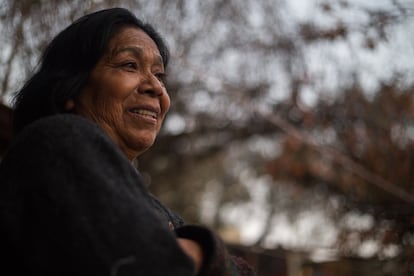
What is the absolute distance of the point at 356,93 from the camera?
6168mm

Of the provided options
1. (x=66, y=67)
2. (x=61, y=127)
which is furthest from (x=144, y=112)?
(x=61, y=127)

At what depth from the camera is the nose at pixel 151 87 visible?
63.0 inches

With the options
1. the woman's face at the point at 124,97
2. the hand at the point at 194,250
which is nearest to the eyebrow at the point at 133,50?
the woman's face at the point at 124,97

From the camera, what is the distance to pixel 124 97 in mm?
1555

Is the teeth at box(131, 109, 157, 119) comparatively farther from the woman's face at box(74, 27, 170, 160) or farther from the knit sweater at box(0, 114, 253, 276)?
the knit sweater at box(0, 114, 253, 276)

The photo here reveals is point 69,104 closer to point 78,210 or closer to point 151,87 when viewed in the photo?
point 151,87

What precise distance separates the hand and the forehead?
67 centimetres

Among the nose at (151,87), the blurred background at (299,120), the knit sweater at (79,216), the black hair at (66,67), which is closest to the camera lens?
the knit sweater at (79,216)

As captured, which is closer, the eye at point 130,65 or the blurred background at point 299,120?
the eye at point 130,65

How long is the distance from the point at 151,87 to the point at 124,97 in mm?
101

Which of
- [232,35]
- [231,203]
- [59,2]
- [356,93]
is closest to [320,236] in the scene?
[356,93]

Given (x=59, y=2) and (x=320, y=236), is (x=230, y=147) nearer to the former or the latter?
(x=320, y=236)

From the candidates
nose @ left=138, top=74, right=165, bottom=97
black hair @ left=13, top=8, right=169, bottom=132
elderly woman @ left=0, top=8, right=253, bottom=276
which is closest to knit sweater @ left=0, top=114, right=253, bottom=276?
elderly woman @ left=0, top=8, right=253, bottom=276

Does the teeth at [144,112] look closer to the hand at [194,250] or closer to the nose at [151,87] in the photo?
the nose at [151,87]
